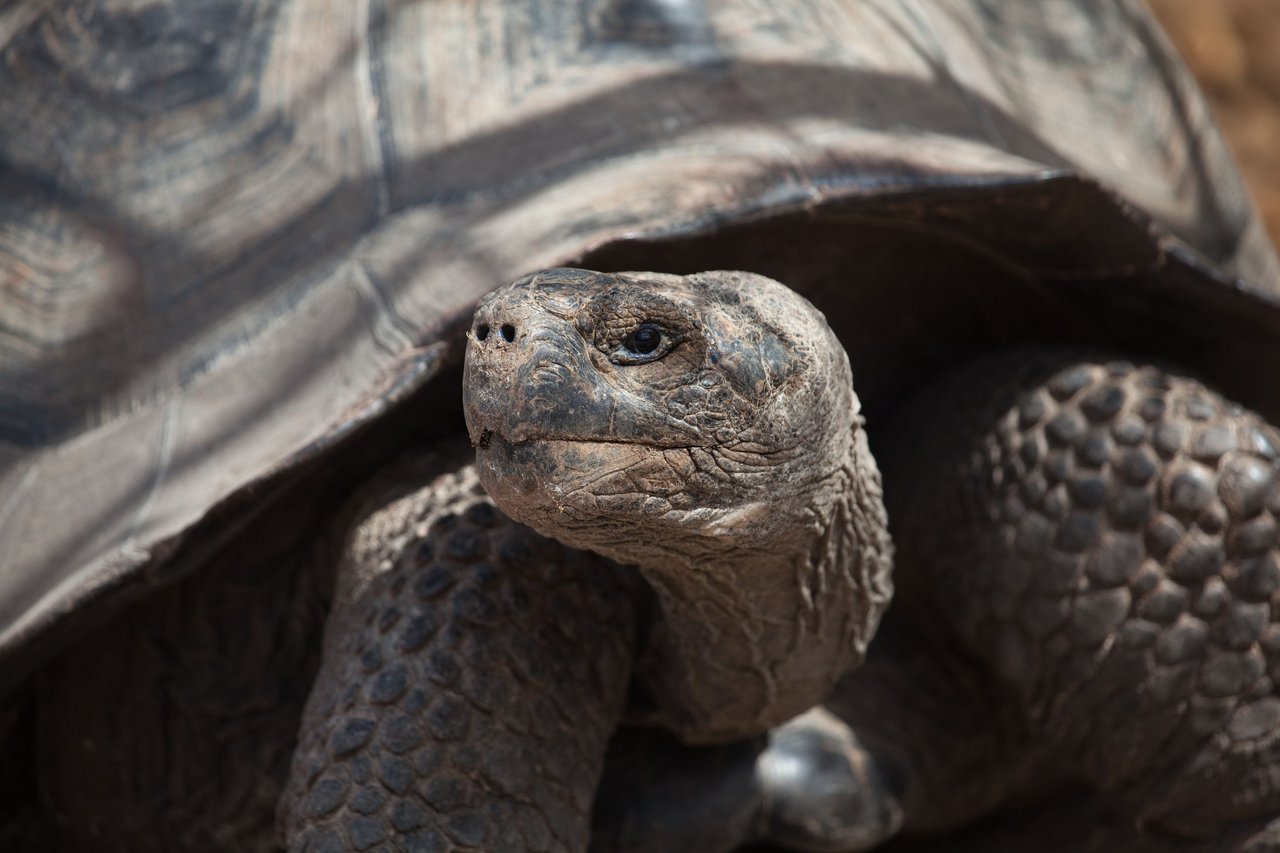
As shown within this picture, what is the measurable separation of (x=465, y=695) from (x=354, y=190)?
86 centimetres

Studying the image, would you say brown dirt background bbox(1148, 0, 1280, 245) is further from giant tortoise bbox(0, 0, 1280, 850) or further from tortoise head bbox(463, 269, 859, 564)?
tortoise head bbox(463, 269, 859, 564)

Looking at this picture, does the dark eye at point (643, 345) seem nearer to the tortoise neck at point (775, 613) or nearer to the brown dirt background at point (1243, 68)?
the tortoise neck at point (775, 613)

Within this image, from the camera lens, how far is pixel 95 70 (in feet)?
8.36

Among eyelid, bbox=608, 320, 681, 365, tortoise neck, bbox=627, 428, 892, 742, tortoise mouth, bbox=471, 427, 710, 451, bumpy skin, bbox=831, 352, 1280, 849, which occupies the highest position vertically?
eyelid, bbox=608, 320, 681, 365

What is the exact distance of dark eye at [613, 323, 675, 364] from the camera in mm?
1508

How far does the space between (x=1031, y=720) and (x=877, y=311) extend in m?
0.76

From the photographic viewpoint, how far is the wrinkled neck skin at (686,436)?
1.45 meters

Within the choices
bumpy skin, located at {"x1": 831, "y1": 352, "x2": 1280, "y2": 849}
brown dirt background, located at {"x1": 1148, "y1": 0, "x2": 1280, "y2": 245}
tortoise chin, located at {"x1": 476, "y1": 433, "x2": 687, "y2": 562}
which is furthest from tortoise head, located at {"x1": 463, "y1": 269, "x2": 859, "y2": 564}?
brown dirt background, located at {"x1": 1148, "y1": 0, "x2": 1280, "y2": 245}

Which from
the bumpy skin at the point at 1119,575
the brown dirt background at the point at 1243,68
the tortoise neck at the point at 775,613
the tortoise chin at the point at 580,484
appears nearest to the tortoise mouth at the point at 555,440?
the tortoise chin at the point at 580,484

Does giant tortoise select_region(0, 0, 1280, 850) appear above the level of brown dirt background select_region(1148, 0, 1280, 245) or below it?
above

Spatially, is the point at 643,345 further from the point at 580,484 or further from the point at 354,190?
the point at 354,190

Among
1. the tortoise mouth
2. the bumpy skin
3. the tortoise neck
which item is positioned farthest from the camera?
the bumpy skin

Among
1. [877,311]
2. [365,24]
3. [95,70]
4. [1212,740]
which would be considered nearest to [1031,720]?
[1212,740]

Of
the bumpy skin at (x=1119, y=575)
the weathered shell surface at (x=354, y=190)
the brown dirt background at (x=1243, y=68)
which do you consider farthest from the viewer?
the brown dirt background at (x=1243, y=68)
